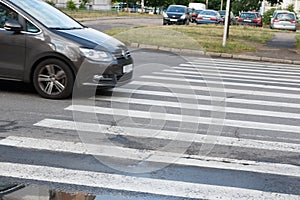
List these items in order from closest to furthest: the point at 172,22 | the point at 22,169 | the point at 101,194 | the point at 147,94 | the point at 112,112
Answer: the point at 101,194 < the point at 22,169 < the point at 112,112 < the point at 147,94 < the point at 172,22

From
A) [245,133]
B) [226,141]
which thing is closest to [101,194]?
[226,141]

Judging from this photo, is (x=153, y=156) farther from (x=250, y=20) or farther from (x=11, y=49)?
(x=250, y=20)

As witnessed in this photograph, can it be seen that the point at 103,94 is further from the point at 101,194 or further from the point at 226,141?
the point at 101,194

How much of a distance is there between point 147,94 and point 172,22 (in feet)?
92.9

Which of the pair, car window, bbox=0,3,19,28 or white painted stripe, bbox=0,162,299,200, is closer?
white painted stripe, bbox=0,162,299,200

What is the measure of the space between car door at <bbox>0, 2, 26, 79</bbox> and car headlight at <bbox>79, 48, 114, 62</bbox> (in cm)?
108

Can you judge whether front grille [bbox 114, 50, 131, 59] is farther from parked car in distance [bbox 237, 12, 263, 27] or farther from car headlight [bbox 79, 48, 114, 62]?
parked car in distance [bbox 237, 12, 263, 27]

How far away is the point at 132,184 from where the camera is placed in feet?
15.5

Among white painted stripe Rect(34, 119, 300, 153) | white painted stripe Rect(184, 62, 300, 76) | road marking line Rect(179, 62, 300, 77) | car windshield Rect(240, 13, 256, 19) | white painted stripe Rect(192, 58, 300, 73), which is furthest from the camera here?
car windshield Rect(240, 13, 256, 19)

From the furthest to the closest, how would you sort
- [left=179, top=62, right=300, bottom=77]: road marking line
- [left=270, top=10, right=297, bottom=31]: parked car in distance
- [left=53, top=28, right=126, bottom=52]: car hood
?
1. [left=270, top=10, right=297, bottom=31]: parked car in distance
2. [left=179, top=62, right=300, bottom=77]: road marking line
3. [left=53, top=28, right=126, bottom=52]: car hood

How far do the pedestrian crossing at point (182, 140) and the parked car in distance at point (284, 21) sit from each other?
2639cm

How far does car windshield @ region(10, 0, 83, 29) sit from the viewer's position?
27.8 feet

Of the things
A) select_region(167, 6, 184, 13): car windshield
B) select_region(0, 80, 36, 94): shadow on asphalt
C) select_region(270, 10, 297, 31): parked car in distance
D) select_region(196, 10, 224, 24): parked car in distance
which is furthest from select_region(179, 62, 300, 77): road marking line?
select_region(167, 6, 184, 13): car windshield

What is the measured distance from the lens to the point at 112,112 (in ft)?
25.0
